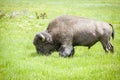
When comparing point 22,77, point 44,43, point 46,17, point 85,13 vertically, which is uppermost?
point 22,77

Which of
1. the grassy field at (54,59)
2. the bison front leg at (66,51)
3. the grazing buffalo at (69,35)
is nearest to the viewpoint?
the grassy field at (54,59)

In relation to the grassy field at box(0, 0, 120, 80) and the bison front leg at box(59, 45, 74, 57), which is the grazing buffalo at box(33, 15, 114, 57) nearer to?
the bison front leg at box(59, 45, 74, 57)

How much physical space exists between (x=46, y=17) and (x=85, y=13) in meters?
4.54

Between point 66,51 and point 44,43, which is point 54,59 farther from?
point 44,43

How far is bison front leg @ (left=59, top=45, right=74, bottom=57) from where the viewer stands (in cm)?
1094

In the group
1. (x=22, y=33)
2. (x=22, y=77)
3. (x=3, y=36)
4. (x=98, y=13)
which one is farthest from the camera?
(x=98, y=13)

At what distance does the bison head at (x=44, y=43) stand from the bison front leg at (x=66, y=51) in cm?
45

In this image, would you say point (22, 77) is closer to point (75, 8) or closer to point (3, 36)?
point (3, 36)

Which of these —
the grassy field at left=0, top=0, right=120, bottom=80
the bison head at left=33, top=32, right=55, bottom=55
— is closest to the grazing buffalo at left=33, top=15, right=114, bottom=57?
the bison head at left=33, top=32, right=55, bottom=55

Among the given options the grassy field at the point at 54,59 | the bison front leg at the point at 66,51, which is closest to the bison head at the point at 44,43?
the grassy field at the point at 54,59

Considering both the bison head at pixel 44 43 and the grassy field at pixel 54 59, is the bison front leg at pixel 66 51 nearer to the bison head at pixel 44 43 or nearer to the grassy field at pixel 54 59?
the grassy field at pixel 54 59

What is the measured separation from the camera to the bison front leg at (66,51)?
35.9 ft

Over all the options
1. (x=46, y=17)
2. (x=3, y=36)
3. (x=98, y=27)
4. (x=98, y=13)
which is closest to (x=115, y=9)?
(x=98, y=13)

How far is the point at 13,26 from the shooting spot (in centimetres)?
1753
